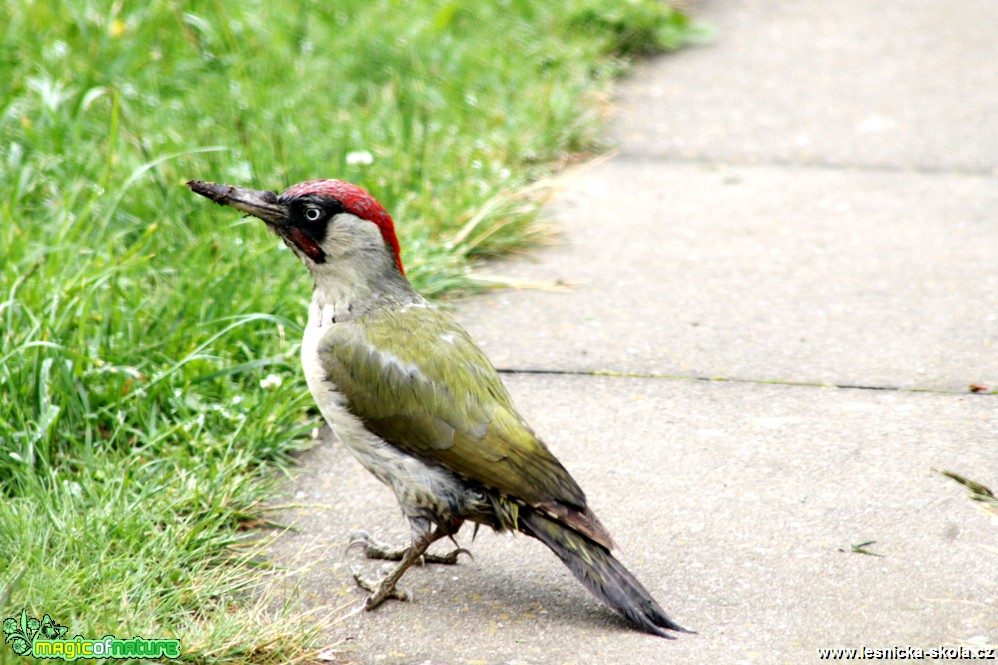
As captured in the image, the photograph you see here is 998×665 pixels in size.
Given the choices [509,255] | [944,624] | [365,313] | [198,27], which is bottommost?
[944,624]

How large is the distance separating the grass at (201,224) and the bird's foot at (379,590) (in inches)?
8.5

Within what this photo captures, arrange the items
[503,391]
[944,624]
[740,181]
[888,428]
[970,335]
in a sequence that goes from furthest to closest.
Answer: [740,181]
[970,335]
[888,428]
[503,391]
[944,624]

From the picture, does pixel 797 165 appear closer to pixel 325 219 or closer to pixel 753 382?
pixel 753 382

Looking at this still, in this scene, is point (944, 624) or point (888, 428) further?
point (888, 428)

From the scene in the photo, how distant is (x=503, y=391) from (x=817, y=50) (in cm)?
522

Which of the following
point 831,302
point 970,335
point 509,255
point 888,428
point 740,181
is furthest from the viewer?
point 740,181

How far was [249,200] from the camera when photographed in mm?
3891

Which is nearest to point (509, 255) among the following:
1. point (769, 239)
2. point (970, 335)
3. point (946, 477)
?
point (769, 239)

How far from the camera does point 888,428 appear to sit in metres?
4.44

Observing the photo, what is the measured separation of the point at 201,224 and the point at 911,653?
138 inches

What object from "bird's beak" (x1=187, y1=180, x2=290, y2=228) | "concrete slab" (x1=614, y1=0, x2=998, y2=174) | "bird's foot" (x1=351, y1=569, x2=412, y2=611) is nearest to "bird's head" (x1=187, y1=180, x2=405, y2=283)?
"bird's beak" (x1=187, y1=180, x2=290, y2=228)

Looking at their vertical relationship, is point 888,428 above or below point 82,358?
below

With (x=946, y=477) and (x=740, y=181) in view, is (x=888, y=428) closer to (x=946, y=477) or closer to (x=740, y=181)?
(x=946, y=477)

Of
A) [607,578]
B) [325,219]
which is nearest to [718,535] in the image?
[607,578]
